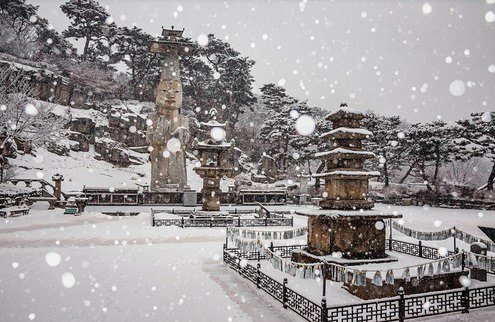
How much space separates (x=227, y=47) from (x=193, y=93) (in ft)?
33.1

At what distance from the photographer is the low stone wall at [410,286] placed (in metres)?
10.1

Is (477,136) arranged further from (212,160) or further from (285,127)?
(212,160)

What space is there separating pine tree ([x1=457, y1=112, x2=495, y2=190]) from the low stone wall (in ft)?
110

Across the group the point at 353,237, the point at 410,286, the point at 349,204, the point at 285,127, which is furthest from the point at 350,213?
Result: the point at 285,127

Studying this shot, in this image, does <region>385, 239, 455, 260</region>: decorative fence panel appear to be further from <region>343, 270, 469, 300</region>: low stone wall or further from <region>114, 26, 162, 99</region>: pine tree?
<region>114, 26, 162, 99</region>: pine tree

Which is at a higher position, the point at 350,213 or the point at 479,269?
the point at 350,213

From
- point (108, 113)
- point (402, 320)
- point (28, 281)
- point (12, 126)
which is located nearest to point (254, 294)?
point (402, 320)

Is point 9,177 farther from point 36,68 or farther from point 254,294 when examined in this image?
point 254,294

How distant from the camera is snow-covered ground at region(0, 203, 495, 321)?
866 cm

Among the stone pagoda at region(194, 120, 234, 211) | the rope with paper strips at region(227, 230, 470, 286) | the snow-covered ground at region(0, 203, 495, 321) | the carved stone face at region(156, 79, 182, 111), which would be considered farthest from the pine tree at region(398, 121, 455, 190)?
the rope with paper strips at region(227, 230, 470, 286)

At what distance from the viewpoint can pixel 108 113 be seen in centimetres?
5422

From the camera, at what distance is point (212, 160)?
81.3 ft

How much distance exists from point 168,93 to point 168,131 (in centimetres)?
411

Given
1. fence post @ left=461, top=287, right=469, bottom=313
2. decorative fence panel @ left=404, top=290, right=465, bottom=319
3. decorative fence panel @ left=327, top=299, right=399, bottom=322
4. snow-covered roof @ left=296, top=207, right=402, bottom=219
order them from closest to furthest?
decorative fence panel @ left=327, top=299, right=399, bottom=322
decorative fence panel @ left=404, top=290, right=465, bottom=319
fence post @ left=461, top=287, right=469, bottom=313
snow-covered roof @ left=296, top=207, right=402, bottom=219
